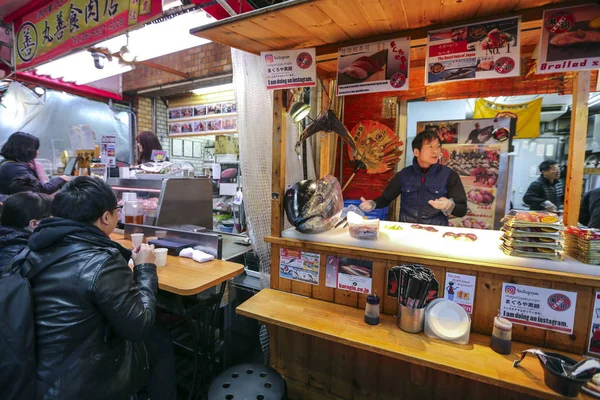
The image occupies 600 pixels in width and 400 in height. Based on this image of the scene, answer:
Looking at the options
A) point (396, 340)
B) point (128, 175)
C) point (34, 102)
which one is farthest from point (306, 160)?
point (34, 102)

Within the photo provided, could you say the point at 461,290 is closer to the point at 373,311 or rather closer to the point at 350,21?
the point at 373,311

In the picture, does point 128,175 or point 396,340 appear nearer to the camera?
point 396,340

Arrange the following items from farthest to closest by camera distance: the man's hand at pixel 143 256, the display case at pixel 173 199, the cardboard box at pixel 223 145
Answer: the cardboard box at pixel 223 145, the display case at pixel 173 199, the man's hand at pixel 143 256

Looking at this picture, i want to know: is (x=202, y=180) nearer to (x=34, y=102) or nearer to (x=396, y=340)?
(x=396, y=340)

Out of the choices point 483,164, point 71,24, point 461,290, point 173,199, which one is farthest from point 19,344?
point 483,164

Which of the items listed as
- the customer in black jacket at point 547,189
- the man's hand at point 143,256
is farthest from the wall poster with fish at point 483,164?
the man's hand at point 143,256

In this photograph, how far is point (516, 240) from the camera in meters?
1.58

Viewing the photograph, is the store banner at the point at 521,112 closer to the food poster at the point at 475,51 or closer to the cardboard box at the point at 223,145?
the food poster at the point at 475,51

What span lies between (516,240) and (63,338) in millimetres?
2317

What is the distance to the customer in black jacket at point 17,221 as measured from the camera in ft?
6.20

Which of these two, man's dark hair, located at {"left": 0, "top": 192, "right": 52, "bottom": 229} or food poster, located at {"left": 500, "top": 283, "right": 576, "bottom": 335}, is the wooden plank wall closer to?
food poster, located at {"left": 500, "top": 283, "right": 576, "bottom": 335}

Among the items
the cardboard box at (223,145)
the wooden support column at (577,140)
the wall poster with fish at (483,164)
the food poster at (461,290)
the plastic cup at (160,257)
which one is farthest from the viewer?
the cardboard box at (223,145)

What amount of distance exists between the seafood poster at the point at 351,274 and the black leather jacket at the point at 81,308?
1121 mm

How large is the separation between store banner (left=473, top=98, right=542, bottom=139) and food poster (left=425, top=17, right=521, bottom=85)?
3.45m
